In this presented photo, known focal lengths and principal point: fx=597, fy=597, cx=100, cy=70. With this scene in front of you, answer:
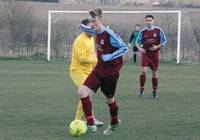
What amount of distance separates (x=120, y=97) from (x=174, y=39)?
57.2 feet

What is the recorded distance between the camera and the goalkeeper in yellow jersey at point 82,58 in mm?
10289

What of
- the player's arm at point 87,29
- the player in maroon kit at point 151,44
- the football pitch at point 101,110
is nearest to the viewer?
the football pitch at point 101,110

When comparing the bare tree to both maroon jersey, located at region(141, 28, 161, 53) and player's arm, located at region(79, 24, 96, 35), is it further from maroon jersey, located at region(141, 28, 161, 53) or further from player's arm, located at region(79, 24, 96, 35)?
player's arm, located at region(79, 24, 96, 35)

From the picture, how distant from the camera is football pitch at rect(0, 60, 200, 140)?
979cm

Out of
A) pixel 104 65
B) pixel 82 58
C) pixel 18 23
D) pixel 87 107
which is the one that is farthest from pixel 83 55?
pixel 18 23

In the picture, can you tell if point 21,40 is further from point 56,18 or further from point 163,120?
point 163,120

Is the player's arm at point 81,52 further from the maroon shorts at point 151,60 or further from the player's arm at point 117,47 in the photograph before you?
the maroon shorts at point 151,60

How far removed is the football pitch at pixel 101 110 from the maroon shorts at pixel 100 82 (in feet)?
2.49

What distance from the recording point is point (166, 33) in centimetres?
3247

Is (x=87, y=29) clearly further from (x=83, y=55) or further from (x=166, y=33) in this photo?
(x=166, y=33)

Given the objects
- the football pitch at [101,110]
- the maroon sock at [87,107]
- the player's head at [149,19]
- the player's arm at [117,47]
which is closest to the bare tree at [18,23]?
the football pitch at [101,110]

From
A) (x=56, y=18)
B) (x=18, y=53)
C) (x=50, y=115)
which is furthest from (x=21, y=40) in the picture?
(x=50, y=115)

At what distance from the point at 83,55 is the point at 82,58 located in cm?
5

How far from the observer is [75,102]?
14133 millimetres
